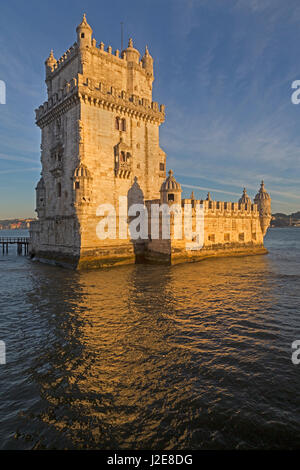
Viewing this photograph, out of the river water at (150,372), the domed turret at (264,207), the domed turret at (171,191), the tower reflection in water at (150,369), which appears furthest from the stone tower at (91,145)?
the domed turret at (264,207)

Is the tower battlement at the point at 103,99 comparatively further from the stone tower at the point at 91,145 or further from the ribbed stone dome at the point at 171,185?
the ribbed stone dome at the point at 171,185

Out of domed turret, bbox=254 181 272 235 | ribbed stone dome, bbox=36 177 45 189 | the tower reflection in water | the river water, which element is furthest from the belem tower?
the river water

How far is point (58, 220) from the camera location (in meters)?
28.1

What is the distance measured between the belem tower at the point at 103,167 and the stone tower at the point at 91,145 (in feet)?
0.32

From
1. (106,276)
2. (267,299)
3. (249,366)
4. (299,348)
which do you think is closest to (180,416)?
(249,366)

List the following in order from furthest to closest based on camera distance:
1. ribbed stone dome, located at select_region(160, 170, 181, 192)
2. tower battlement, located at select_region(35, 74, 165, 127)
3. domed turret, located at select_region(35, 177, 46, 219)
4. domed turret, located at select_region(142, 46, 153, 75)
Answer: domed turret, located at select_region(35, 177, 46, 219) → domed turret, located at select_region(142, 46, 153, 75) → ribbed stone dome, located at select_region(160, 170, 181, 192) → tower battlement, located at select_region(35, 74, 165, 127)

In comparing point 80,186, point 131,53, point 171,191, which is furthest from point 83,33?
point 171,191

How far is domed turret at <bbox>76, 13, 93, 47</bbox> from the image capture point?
24670 millimetres

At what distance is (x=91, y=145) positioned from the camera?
82.6 feet

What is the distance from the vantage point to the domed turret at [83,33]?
24670 mm

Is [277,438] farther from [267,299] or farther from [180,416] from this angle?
[267,299]

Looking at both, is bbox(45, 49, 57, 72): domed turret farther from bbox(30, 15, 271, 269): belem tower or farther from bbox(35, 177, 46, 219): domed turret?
bbox(35, 177, 46, 219): domed turret

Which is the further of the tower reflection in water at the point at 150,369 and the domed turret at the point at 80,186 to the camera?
the domed turret at the point at 80,186

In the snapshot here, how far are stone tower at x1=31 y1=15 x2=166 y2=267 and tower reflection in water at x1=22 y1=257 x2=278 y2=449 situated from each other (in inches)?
462
